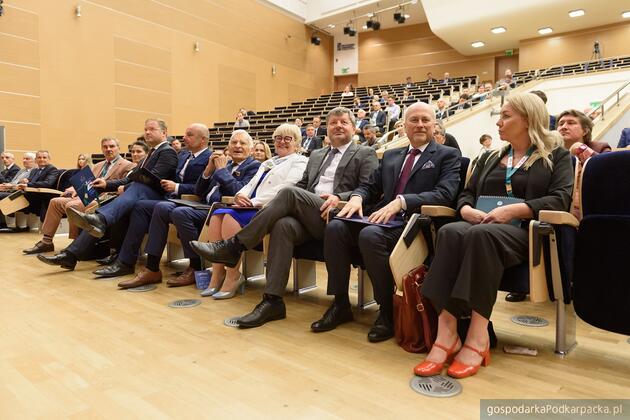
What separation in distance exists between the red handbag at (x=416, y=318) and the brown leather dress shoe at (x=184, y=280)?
147 centimetres

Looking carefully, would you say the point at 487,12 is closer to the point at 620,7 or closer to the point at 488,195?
the point at 620,7

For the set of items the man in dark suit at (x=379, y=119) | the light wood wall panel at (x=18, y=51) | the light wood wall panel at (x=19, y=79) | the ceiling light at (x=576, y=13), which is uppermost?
the ceiling light at (x=576, y=13)

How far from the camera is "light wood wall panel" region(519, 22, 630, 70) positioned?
12109mm

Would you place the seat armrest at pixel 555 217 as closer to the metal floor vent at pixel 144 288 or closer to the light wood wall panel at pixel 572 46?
the metal floor vent at pixel 144 288

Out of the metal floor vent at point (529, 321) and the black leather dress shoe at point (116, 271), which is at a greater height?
the black leather dress shoe at point (116, 271)

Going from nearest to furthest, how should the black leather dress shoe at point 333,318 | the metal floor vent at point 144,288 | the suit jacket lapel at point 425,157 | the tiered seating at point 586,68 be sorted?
1. the black leather dress shoe at point 333,318
2. the suit jacket lapel at point 425,157
3. the metal floor vent at point 144,288
4. the tiered seating at point 586,68

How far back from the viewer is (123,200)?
2.90m

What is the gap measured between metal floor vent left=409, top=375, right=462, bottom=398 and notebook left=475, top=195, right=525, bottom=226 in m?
0.63

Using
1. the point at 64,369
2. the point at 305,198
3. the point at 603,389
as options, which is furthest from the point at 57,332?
the point at 603,389

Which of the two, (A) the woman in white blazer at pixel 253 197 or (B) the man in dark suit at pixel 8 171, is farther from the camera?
(B) the man in dark suit at pixel 8 171

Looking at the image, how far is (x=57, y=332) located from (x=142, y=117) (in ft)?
30.1

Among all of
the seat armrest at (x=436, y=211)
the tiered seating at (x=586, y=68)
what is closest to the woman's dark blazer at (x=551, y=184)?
the seat armrest at (x=436, y=211)

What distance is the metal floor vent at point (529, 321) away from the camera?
192 centimetres

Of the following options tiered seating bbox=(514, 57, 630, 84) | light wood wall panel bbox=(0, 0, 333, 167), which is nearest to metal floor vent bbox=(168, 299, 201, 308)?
light wood wall panel bbox=(0, 0, 333, 167)
